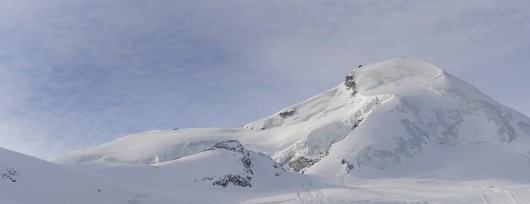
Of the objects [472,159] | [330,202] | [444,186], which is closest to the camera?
[330,202]

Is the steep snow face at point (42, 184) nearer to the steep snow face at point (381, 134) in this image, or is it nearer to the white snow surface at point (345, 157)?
the white snow surface at point (345, 157)

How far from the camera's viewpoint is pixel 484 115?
92.1m

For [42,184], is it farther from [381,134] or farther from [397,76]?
[397,76]

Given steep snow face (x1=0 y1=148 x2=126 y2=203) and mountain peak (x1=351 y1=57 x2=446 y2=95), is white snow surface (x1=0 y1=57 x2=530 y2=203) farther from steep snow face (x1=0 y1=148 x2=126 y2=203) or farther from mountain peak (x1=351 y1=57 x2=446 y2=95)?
mountain peak (x1=351 y1=57 x2=446 y2=95)

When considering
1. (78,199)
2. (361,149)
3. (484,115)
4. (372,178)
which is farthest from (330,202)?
(484,115)

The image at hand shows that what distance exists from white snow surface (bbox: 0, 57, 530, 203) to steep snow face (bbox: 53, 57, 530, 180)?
212 millimetres

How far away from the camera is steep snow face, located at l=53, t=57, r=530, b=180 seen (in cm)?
8188

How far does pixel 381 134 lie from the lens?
87.1 m

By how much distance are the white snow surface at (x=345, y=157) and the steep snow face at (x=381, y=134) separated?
0.69ft

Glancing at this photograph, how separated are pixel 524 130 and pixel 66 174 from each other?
73.5 m

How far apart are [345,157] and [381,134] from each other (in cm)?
899

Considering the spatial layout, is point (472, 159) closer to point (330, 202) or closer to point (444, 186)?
point (444, 186)

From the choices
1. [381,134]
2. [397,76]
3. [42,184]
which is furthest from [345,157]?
[42,184]

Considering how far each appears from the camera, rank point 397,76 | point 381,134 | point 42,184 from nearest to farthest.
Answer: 1. point 42,184
2. point 381,134
3. point 397,76
